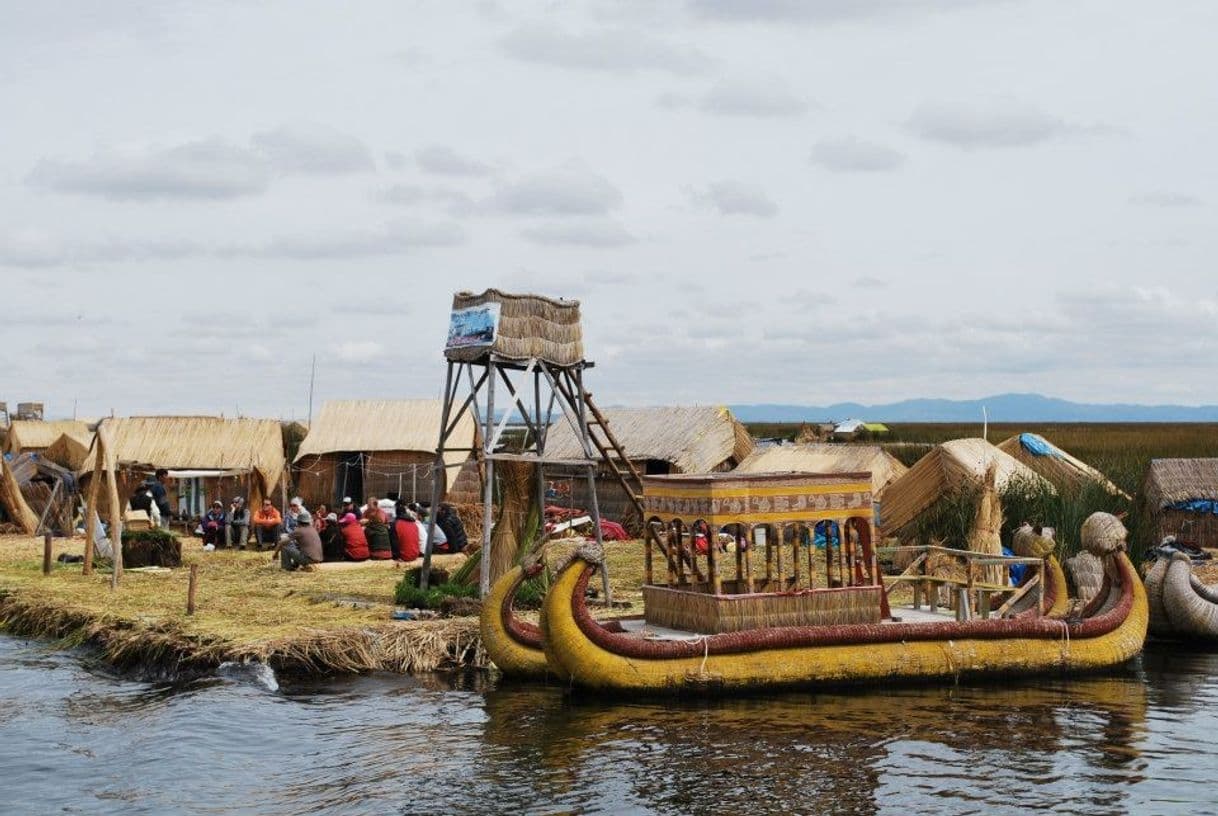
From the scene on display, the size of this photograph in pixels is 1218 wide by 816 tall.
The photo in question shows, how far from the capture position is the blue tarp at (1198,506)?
96.6ft

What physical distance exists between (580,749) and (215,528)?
774 inches

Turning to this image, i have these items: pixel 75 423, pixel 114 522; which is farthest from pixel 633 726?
pixel 75 423

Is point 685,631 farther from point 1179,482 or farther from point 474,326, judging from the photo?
point 1179,482

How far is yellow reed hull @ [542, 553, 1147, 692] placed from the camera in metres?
17.0

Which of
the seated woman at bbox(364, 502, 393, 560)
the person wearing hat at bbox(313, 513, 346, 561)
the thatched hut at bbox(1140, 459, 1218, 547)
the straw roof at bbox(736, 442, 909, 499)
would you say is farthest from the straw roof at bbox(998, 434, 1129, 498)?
the person wearing hat at bbox(313, 513, 346, 561)

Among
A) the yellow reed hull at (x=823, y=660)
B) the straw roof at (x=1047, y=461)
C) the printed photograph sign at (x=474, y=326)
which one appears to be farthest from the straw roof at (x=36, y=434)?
the yellow reed hull at (x=823, y=660)

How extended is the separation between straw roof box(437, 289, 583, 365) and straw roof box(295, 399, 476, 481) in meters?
17.1

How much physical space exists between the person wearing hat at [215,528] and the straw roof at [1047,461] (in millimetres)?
17361

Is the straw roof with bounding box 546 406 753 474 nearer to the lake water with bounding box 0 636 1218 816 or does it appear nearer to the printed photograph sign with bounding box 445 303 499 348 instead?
the printed photograph sign with bounding box 445 303 499 348

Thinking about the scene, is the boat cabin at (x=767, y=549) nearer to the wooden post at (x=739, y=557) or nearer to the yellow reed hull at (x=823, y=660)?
the wooden post at (x=739, y=557)

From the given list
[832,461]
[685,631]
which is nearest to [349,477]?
[832,461]

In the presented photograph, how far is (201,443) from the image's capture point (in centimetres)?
3922

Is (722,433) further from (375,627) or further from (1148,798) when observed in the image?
(1148,798)

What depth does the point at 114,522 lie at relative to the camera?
79.7ft
